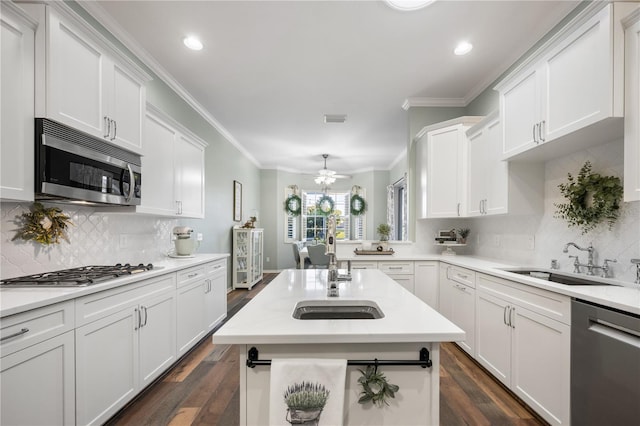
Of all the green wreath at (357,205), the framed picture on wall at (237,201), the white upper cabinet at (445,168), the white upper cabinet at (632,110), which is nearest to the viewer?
the white upper cabinet at (632,110)

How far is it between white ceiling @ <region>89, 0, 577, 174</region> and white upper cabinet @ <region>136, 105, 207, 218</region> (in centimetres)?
73

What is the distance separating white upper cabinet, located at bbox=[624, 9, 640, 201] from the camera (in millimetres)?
1417

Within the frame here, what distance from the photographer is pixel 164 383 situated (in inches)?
90.7

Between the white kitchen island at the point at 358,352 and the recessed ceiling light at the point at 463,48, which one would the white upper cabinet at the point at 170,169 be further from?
the recessed ceiling light at the point at 463,48

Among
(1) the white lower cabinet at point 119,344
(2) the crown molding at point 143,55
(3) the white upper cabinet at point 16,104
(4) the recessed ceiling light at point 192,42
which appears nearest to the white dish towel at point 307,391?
(1) the white lower cabinet at point 119,344

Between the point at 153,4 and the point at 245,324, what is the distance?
2.54 m

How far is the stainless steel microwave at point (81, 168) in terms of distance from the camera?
5.11 ft

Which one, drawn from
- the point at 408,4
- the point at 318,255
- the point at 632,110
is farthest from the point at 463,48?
the point at 318,255

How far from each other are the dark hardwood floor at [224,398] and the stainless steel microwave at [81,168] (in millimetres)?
1471

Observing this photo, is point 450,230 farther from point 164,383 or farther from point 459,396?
point 164,383

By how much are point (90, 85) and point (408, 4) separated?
2.28m

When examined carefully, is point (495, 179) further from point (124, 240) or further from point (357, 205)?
point (357, 205)

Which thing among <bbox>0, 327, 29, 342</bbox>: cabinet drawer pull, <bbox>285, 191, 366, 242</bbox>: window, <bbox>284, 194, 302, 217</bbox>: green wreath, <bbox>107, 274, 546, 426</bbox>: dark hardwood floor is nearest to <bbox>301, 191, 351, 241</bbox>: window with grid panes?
<bbox>285, 191, 366, 242</bbox>: window

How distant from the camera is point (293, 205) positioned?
809 cm
